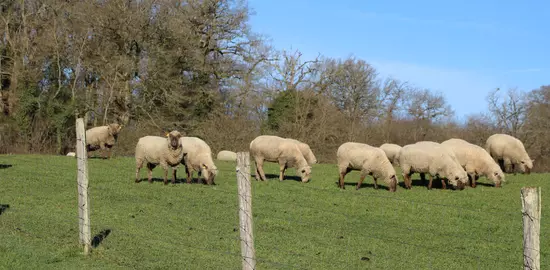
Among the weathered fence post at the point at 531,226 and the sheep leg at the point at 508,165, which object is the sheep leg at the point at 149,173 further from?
the sheep leg at the point at 508,165

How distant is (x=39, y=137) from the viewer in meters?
37.9

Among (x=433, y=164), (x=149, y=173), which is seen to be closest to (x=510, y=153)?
(x=433, y=164)

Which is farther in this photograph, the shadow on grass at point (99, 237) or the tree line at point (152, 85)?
the tree line at point (152, 85)

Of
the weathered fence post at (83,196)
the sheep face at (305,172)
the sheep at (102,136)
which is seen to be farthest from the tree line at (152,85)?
the weathered fence post at (83,196)

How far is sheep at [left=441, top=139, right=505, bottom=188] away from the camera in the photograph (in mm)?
24078

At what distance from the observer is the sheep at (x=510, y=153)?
3109 cm

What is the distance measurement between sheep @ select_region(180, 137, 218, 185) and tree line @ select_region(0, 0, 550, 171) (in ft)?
56.8

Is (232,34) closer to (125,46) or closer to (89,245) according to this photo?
(125,46)

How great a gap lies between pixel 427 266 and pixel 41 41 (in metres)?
37.2

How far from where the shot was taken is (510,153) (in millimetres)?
31281

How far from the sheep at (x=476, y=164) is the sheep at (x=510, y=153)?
700 cm

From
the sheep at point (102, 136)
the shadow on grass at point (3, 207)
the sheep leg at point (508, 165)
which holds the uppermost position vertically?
the sheep at point (102, 136)

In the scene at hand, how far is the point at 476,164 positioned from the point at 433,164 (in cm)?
329

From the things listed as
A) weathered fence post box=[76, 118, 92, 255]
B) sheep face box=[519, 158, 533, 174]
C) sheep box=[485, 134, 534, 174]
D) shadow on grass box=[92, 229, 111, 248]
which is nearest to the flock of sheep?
sheep box=[485, 134, 534, 174]
